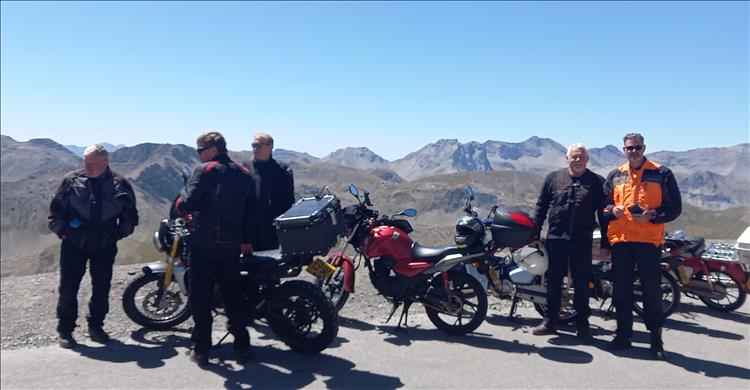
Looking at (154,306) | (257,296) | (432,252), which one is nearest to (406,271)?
(432,252)

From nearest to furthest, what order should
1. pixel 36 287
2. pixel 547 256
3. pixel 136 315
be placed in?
pixel 136 315 → pixel 547 256 → pixel 36 287

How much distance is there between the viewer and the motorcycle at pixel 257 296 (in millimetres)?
5297

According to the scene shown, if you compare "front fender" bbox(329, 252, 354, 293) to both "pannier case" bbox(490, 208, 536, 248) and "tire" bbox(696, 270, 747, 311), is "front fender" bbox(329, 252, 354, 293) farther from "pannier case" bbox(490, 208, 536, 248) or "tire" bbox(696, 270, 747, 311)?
"tire" bbox(696, 270, 747, 311)

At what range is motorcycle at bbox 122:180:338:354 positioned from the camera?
17.4ft

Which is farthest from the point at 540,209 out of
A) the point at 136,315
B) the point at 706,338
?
the point at 136,315

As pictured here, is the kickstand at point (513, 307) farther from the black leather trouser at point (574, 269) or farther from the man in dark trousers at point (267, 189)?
the man in dark trousers at point (267, 189)

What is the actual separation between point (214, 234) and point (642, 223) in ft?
13.6

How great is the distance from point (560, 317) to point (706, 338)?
159cm

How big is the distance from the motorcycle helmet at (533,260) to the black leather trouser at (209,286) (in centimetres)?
332

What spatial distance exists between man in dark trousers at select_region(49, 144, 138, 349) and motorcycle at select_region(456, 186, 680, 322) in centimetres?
388

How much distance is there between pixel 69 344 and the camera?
5.49 metres

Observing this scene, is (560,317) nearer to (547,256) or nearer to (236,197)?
(547,256)

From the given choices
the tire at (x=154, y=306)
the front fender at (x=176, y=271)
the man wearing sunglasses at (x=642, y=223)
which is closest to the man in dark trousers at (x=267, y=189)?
the front fender at (x=176, y=271)

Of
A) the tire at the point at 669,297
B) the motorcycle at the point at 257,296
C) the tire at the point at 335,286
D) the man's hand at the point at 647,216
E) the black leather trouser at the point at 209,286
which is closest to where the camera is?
the black leather trouser at the point at 209,286
